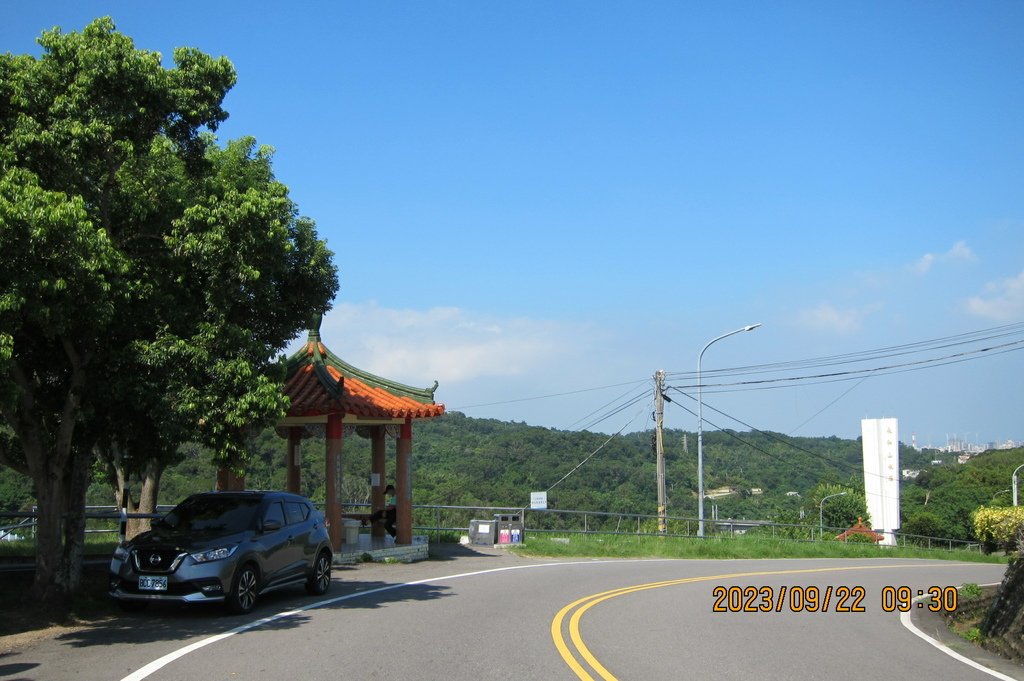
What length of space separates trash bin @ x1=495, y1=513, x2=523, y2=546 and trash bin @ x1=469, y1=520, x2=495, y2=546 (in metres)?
0.20

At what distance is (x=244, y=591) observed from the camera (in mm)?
11656

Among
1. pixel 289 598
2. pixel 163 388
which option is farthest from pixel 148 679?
pixel 289 598

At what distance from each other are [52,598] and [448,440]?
226 ft

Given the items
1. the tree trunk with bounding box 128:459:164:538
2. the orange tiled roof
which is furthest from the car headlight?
the tree trunk with bounding box 128:459:164:538

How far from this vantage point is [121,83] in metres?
11.7

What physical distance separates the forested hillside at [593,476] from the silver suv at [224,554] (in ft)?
47.7

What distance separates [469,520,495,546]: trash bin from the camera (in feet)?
84.3

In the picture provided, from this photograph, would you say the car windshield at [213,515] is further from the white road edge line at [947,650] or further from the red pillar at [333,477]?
the white road edge line at [947,650]

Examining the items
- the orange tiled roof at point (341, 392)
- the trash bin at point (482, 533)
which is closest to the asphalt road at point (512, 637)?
the orange tiled roof at point (341, 392)

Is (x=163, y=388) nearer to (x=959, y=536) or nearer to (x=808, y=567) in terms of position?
(x=808, y=567)

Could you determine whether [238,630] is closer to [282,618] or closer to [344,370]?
[282,618]

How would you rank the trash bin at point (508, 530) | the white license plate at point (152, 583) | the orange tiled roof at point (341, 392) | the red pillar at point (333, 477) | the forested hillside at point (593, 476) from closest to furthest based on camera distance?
the white license plate at point (152, 583)
the orange tiled roof at point (341, 392)
the red pillar at point (333, 477)
the trash bin at point (508, 530)
the forested hillside at point (593, 476)

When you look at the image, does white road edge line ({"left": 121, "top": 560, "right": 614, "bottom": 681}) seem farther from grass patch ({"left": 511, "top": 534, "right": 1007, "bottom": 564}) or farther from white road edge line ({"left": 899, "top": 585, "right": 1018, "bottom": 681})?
white road edge line ({"left": 899, "top": 585, "right": 1018, "bottom": 681})

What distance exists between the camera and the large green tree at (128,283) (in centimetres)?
1129
